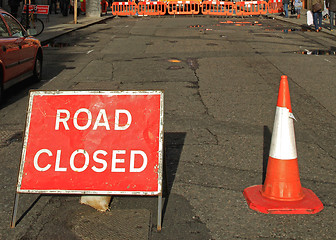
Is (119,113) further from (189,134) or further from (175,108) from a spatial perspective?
(175,108)

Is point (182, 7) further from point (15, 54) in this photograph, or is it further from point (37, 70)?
point (15, 54)

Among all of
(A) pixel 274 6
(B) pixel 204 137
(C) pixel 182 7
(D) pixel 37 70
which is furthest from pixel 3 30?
(A) pixel 274 6

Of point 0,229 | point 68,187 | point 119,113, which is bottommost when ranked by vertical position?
point 0,229

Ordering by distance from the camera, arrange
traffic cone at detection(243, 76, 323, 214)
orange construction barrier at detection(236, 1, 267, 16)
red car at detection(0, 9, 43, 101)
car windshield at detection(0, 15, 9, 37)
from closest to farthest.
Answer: traffic cone at detection(243, 76, 323, 214) < red car at detection(0, 9, 43, 101) < car windshield at detection(0, 15, 9, 37) < orange construction barrier at detection(236, 1, 267, 16)

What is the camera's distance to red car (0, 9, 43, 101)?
967 cm

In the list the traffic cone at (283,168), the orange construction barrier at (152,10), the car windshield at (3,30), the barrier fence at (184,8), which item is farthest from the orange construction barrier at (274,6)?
the traffic cone at (283,168)

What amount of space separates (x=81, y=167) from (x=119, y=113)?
1.81 feet

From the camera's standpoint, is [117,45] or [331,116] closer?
[331,116]

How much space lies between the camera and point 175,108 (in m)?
9.27

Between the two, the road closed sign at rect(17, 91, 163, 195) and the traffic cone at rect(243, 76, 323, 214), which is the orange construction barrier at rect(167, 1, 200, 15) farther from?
the road closed sign at rect(17, 91, 163, 195)

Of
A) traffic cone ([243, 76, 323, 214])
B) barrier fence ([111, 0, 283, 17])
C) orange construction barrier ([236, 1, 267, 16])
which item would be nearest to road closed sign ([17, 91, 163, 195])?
traffic cone ([243, 76, 323, 214])

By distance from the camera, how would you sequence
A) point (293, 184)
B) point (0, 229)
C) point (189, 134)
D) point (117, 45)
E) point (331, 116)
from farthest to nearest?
1. point (117, 45)
2. point (331, 116)
3. point (189, 134)
4. point (293, 184)
5. point (0, 229)

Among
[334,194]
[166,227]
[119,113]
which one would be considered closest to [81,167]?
[119,113]

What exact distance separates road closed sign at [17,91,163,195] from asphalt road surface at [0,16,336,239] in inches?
12.9
